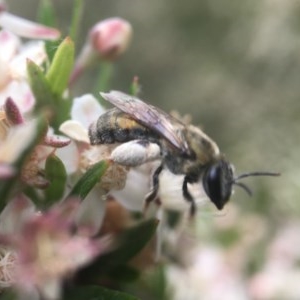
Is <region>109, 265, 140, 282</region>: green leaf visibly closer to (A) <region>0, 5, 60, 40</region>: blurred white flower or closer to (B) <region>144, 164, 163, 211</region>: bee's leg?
(B) <region>144, 164, 163, 211</region>: bee's leg

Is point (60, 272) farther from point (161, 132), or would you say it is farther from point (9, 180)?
point (161, 132)

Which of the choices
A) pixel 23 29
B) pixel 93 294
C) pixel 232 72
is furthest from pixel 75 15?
pixel 232 72

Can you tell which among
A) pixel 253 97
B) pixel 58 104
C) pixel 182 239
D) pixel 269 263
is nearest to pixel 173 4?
pixel 253 97

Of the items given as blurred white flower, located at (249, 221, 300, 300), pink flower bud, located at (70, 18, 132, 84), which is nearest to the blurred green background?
blurred white flower, located at (249, 221, 300, 300)

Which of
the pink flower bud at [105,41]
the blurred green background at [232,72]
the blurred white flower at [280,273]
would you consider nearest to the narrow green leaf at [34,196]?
the pink flower bud at [105,41]

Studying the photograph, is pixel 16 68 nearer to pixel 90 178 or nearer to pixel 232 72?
pixel 90 178
